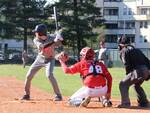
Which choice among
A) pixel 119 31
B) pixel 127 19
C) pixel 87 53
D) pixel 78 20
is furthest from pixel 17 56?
pixel 87 53

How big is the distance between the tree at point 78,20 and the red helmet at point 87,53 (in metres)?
52.1

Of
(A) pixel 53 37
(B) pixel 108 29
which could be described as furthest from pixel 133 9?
(A) pixel 53 37

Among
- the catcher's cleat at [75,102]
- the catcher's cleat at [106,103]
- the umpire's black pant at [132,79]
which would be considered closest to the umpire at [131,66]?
the umpire's black pant at [132,79]

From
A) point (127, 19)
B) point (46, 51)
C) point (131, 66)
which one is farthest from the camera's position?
point (127, 19)

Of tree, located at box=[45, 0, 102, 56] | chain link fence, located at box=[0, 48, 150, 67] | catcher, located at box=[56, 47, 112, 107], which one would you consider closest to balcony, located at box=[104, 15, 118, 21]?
tree, located at box=[45, 0, 102, 56]

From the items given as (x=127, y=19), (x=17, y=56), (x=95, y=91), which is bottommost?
(x=17, y=56)

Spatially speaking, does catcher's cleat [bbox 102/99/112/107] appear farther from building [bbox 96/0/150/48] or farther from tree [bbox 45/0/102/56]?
building [bbox 96/0/150/48]

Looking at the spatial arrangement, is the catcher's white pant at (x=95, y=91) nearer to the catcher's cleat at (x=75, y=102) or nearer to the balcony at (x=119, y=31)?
the catcher's cleat at (x=75, y=102)

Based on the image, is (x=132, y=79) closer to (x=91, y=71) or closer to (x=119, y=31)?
(x=91, y=71)

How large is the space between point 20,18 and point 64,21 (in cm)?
531

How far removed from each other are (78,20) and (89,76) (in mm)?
53128

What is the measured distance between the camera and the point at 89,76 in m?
11.7

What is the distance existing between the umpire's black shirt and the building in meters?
85.7

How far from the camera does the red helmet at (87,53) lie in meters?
11.7
